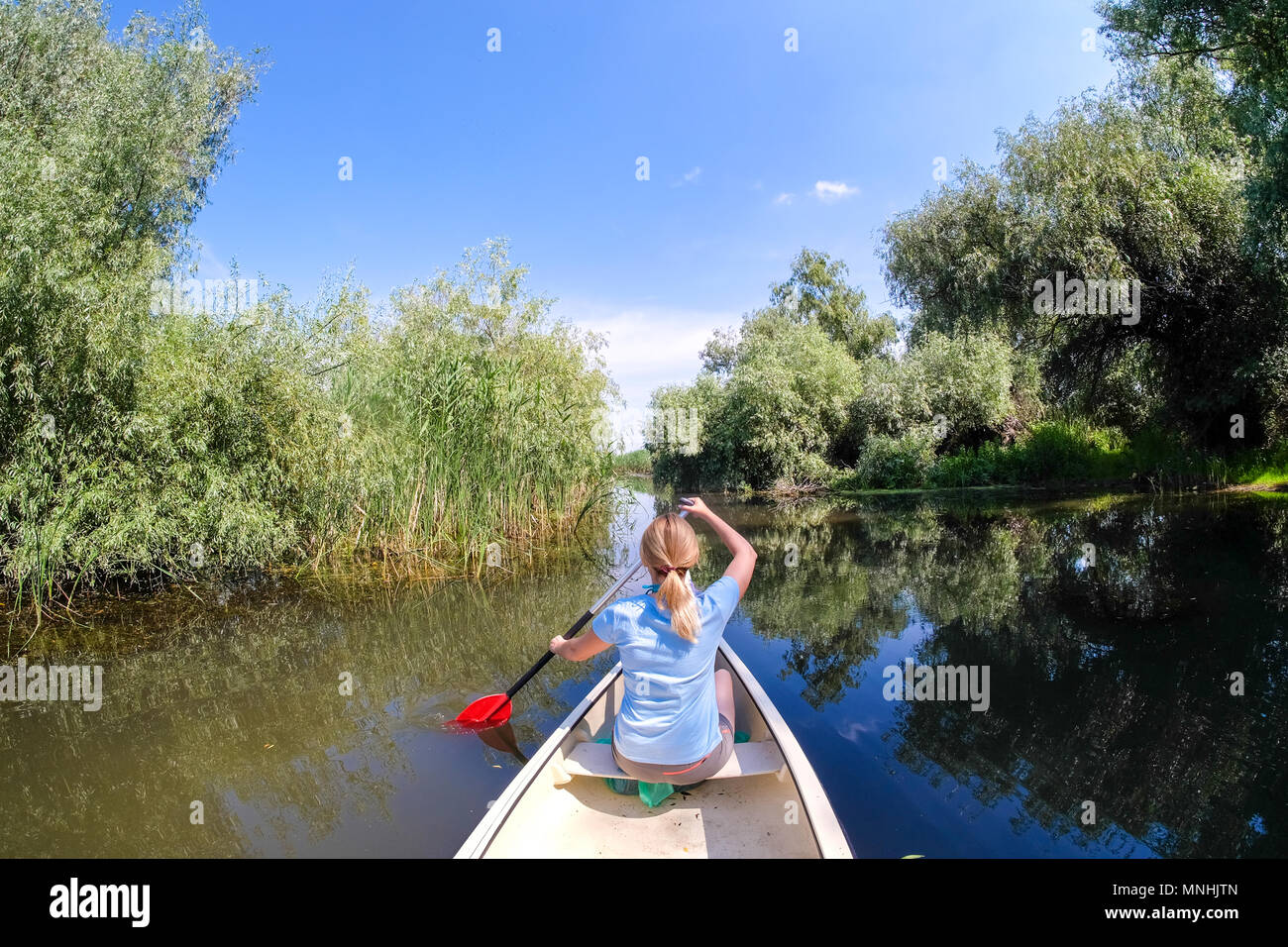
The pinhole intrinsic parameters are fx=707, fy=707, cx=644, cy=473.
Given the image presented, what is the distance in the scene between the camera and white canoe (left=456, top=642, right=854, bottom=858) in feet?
9.71

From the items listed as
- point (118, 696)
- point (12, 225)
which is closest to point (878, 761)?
point (118, 696)

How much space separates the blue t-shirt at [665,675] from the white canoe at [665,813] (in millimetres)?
319

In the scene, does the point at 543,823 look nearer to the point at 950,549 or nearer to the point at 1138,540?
the point at 950,549

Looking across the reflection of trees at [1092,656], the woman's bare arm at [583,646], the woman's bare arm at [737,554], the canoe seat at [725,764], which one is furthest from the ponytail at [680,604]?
the reflection of trees at [1092,656]

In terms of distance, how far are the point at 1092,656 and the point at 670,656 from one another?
4721mm

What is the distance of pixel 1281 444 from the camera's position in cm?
1781

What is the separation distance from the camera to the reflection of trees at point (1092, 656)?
3.76 m

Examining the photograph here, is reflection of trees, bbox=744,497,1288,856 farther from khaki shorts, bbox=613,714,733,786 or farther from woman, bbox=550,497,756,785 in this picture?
woman, bbox=550,497,756,785

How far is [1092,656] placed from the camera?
6.00 m

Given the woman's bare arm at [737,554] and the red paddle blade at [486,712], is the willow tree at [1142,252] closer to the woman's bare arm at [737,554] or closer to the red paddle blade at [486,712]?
the woman's bare arm at [737,554]

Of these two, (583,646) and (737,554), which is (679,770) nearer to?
(583,646)
